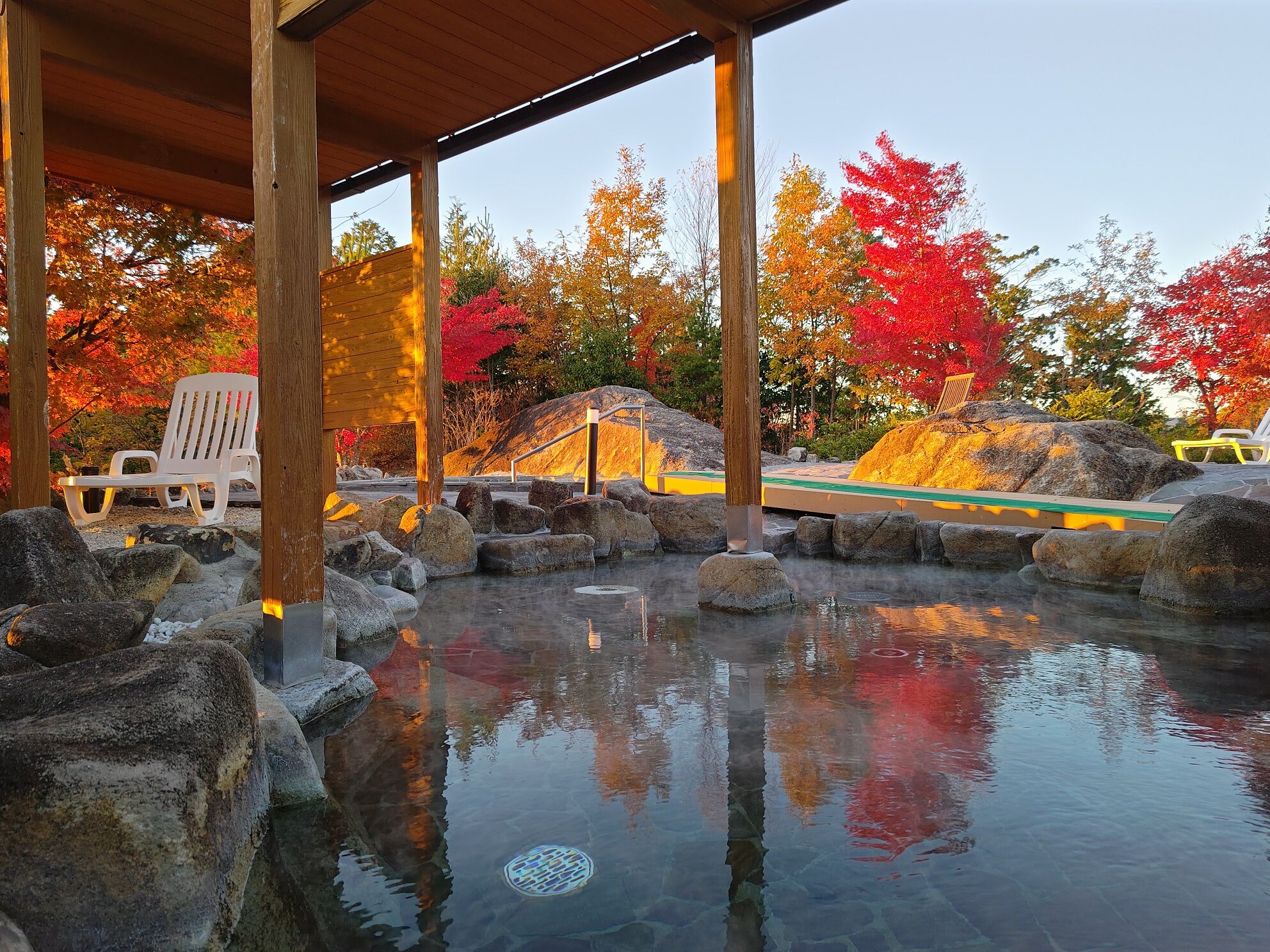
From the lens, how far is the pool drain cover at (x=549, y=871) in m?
1.62

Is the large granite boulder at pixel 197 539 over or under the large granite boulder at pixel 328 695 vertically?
over

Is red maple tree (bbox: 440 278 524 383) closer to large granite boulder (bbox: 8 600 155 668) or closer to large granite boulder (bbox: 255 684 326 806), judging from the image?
large granite boulder (bbox: 8 600 155 668)

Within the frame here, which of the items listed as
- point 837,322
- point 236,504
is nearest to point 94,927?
point 236,504

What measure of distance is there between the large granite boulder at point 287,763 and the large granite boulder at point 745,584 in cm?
252

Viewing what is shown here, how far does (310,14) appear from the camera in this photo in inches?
97.3

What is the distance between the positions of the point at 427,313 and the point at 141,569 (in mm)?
2931

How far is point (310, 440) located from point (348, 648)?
53.9 inches

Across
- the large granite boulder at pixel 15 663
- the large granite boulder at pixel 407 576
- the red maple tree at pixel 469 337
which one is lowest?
the large granite boulder at pixel 407 576

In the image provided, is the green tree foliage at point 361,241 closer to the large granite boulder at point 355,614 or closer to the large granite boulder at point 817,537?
the large granite boulder at point 817,537

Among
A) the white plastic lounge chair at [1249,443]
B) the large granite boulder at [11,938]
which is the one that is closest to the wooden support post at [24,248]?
the large granite boulder at [11,938]

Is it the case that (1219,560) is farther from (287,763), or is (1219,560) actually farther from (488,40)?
(488,40)

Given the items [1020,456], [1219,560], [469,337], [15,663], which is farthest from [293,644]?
[469,337]

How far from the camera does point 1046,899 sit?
1.55 metres

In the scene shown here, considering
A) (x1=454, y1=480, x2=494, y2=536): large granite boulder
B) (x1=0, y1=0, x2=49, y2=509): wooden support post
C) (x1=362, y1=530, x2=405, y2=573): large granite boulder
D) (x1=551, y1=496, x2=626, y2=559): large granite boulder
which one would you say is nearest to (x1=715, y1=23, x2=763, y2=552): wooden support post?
(x1=362, y1=530, x2=405, y2=573): large granite boulder
